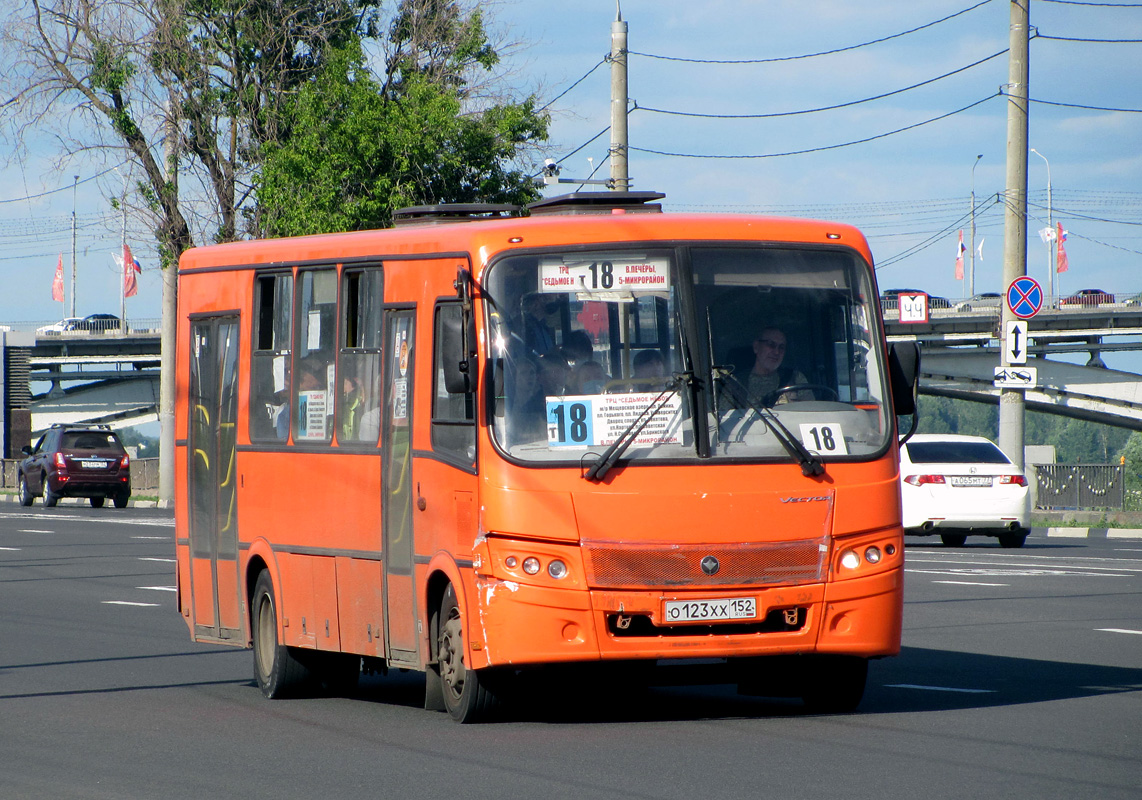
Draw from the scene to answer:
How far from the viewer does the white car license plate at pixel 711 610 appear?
8414 mm

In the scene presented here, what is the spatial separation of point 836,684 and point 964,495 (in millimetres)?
15365

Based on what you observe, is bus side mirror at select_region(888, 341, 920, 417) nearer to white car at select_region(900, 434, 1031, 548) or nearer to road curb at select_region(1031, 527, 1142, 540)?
white car at select_region(900, 434, 1031, 548)

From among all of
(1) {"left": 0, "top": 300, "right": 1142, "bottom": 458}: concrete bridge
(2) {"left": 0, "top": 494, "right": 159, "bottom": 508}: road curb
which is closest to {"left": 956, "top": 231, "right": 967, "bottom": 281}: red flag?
(1) {"left": 0, "top": 300, "right": 1142, "bottom": 458}: concrete bridge

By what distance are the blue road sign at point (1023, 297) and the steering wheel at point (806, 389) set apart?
19535 mm

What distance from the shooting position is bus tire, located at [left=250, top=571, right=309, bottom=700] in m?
10.5

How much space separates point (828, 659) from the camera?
9055 mm

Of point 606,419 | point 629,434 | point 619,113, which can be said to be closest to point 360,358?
point 606,419

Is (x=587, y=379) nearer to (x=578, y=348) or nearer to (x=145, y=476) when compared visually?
(x=578, y=348)

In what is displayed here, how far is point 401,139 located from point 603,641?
1003 inches

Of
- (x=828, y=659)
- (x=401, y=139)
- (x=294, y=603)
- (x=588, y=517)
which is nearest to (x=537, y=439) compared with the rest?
(x=588, y=517)

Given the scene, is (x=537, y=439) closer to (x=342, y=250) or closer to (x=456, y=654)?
(x=456, y=654)

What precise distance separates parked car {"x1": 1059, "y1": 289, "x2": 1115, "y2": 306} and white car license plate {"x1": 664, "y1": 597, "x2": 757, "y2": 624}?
76.1 metres

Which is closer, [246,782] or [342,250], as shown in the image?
[246,782]

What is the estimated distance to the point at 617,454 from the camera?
848cm
